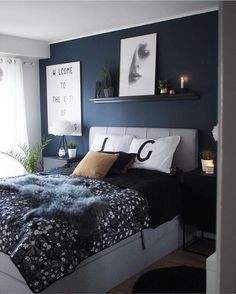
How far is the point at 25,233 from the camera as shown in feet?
7.24

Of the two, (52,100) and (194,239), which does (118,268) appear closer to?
(194,239)

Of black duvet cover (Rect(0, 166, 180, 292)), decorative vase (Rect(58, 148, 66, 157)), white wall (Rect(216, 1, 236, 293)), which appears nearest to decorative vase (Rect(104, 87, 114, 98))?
decorative vase (Rect(58, 148, 66, 157))

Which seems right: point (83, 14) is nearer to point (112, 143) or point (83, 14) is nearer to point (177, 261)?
point (112, 143)

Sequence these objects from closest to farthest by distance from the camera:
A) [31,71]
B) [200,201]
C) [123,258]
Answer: [123,258], [200,201], [31,71]

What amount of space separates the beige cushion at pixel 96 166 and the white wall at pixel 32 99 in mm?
2058

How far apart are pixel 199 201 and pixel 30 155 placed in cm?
280

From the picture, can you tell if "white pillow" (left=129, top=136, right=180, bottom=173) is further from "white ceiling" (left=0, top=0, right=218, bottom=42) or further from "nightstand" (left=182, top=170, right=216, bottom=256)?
"white ceiling" (left=0, top=0, right=218, bottom=42)

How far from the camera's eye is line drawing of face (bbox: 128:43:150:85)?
423 centimetres

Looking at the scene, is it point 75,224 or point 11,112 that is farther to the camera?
point 11,112

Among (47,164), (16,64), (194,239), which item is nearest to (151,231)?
(194,239)

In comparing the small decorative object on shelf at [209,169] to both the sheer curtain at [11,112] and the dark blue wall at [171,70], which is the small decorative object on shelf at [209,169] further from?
the sheer curtain at [11,112]

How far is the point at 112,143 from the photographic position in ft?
14.1

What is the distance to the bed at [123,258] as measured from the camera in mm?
2312

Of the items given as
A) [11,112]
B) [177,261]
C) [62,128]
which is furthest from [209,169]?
[11,112]
